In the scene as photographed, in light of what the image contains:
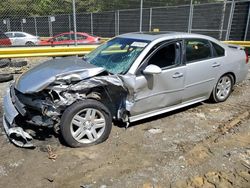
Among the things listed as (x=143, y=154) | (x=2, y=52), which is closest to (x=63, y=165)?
(x=143, y=154)

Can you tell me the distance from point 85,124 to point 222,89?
327 centimetres

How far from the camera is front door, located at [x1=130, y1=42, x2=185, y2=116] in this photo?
14.3ft

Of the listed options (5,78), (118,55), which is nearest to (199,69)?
(118,55)

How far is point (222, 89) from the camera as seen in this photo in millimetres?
5820

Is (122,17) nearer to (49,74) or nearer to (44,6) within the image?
(44,6)

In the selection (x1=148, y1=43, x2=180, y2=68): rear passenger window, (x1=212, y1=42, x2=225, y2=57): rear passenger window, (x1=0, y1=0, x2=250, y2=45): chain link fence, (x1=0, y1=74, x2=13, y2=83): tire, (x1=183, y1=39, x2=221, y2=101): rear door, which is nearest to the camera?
(x1=148, y1=43, x2=180, y2=68): rear passenger window

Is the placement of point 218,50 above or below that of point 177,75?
above

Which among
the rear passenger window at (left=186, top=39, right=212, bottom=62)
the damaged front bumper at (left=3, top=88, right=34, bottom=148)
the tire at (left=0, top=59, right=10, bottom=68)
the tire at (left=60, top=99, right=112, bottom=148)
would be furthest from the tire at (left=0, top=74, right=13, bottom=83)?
the rear passenger window at (left=186, top=39, right=212, bottom=62)

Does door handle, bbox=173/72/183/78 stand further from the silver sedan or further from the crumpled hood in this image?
the crumpled hood

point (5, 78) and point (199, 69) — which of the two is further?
point (5, 78)

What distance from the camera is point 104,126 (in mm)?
4102

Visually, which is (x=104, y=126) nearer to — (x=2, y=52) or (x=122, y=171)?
(x=122, y=171)

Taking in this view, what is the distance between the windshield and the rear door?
940 mm

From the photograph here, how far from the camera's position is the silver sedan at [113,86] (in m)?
3.84
